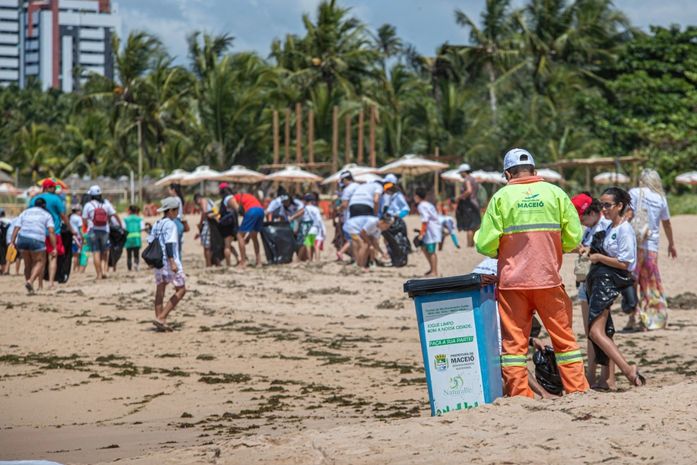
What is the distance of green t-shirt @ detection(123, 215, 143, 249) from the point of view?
853 inches

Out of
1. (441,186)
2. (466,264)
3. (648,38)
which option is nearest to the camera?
(466,264)

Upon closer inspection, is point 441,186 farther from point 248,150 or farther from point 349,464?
point 349,464

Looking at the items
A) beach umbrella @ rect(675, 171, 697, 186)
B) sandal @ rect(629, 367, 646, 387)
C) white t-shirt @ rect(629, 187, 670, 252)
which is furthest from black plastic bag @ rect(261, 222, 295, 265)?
beach umbrella @ rect(675, 171, 697, 186)

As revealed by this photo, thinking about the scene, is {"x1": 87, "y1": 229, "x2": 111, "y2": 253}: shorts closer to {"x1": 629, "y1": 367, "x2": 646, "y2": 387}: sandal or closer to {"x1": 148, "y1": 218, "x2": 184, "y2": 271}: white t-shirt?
{"x1": 148, "y1": 218, "x2": 184, "y2": 271}: white t-shirt

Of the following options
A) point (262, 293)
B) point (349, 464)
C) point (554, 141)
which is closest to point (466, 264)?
point (262, 293)

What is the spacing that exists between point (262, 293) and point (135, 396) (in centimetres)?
803

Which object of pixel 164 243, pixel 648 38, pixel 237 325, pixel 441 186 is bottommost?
pixel 237 325

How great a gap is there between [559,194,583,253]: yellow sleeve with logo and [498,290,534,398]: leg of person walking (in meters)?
0.43

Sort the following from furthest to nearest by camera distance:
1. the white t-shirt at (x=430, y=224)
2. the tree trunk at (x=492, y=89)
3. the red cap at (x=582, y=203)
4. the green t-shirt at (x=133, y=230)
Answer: the tree trunk at (x=492, y=89) → the green t-shirt at (x=133, y=230) → the white t-shirt at (x=430, y=224) → the red cap at (x=582, y=203)

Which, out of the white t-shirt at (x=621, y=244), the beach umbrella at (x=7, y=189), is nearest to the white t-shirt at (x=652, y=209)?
the white t-shirt at (x=621, y=244)

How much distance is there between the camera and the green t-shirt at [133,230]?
21672 millimetres

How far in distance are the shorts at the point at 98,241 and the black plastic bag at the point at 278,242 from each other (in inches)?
123

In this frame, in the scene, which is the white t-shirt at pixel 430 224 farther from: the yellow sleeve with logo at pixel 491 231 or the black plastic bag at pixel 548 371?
the yellow sleeve with logo at pixel 491 231

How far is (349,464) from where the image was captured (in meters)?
5.28
